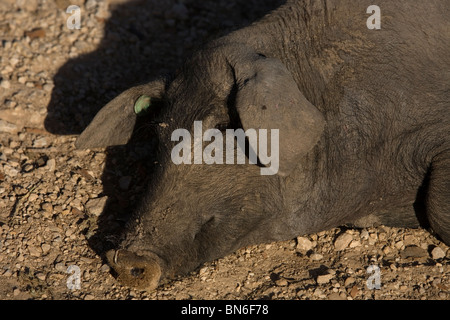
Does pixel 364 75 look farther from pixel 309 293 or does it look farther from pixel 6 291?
pixel 6 291

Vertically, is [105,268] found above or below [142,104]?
below

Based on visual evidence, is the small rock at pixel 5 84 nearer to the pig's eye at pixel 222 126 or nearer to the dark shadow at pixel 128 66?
the dark shadow at pixel 128 66

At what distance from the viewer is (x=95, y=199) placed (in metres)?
5.03

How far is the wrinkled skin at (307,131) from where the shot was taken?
4199mm

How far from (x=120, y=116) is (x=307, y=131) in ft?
4.90

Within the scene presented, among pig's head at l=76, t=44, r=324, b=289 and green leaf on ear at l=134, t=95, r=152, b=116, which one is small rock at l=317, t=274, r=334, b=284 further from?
green leaf on ear at l=134, t=95, r=152, b=116

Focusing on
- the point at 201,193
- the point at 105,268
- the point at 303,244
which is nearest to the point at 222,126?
the point at 201,193

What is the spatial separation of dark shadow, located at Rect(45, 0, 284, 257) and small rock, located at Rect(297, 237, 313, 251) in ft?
4.20

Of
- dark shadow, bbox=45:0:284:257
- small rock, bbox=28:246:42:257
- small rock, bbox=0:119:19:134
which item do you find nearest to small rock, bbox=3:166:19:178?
small rock, bbox=0:119:19:134

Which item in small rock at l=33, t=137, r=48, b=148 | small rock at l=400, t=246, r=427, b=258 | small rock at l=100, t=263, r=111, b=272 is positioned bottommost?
small rock at l=400, t=246, r=427, b=258

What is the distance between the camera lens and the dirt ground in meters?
4.40

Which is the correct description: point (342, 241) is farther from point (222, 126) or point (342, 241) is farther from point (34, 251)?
point (34, 251)

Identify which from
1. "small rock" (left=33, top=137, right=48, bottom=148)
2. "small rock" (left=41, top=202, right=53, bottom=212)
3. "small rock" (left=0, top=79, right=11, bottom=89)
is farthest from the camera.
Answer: "small rock" (left=0, top=79, right=11, bottom=89)

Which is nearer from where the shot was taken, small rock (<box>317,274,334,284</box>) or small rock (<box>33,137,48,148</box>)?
small rock (<box>317,274,334,284</box>)
